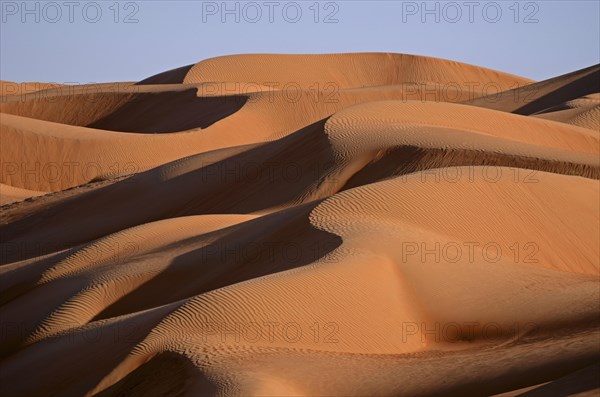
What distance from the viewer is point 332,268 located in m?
12.2

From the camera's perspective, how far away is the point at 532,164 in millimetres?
19062

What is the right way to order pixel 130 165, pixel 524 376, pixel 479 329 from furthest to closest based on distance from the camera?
1. pixel 130 165
2. pixel 479 329
3. pixel 524 376

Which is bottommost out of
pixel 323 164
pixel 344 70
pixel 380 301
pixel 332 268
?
pixel 344 70

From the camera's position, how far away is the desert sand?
966 centimetres

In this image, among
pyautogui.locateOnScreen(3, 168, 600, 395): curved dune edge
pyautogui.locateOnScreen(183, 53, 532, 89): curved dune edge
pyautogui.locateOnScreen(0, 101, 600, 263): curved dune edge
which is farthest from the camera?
pyautogui.locateOnScreen(183, 53, 532, 89): curved dune edge

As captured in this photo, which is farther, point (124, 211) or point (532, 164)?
point (124, 211)

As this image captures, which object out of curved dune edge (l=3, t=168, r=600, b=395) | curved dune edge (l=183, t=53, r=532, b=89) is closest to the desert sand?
curved dune edge (l=3, t=168, r=600, b=395)

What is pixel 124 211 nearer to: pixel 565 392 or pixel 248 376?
pixel 248 376

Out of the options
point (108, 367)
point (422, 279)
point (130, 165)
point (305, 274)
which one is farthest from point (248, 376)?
point (130, 165)

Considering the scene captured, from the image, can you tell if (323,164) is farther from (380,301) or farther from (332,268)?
(380,301)

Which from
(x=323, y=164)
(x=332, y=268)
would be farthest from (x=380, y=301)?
(x=323, y=164)

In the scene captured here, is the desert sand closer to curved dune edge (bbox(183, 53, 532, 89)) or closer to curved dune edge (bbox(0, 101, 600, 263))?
curved dune edge (bbox(0, 101, 600, 263))

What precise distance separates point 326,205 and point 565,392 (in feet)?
27.8

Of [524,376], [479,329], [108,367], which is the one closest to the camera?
[524,376]
